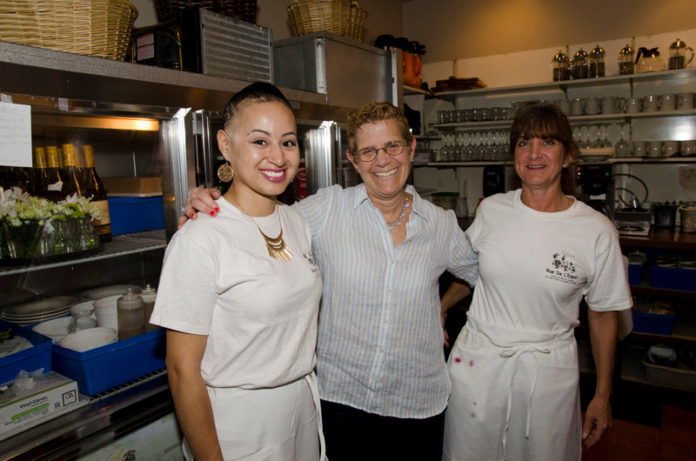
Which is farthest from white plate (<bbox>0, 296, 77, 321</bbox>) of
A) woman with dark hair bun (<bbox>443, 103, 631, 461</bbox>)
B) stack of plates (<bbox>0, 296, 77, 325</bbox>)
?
woman with dark hair bun (<bbox>443, 103, 631, 461</bbox>)

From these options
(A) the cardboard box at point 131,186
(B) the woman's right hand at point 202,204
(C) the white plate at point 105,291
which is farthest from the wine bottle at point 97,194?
(B) the woman's right hand at point 202,204

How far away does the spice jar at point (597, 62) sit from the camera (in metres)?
4.58

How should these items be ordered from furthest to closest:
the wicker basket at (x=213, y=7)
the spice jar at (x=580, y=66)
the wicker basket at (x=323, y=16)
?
the spice jar at (x=580, y=66) → the wicker basket at (x=323, y=16) → the wicker basket at (x=213, y=7)

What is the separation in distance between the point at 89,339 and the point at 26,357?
206 millimetres

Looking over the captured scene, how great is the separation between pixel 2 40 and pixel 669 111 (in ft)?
15.4

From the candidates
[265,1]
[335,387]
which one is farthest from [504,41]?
[335,387]

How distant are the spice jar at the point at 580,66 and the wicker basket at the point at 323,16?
2824mm

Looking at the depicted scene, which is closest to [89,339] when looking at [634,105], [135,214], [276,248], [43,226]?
[43,226]

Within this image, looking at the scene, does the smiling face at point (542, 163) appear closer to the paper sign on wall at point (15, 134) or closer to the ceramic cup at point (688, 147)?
the paper sign on wall at point (15, 134)

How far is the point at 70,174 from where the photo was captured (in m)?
1.78

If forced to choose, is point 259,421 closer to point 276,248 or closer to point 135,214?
point 276,248

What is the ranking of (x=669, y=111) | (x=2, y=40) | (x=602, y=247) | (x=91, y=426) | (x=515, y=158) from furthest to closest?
(x=669, y=111)
(x=515, y=158)
(x=602, y=247)
(x=91, y=426)
(x=2, y=40)

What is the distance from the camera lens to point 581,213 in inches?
70.2

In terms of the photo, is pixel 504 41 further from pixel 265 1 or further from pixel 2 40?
pixel 2 40
